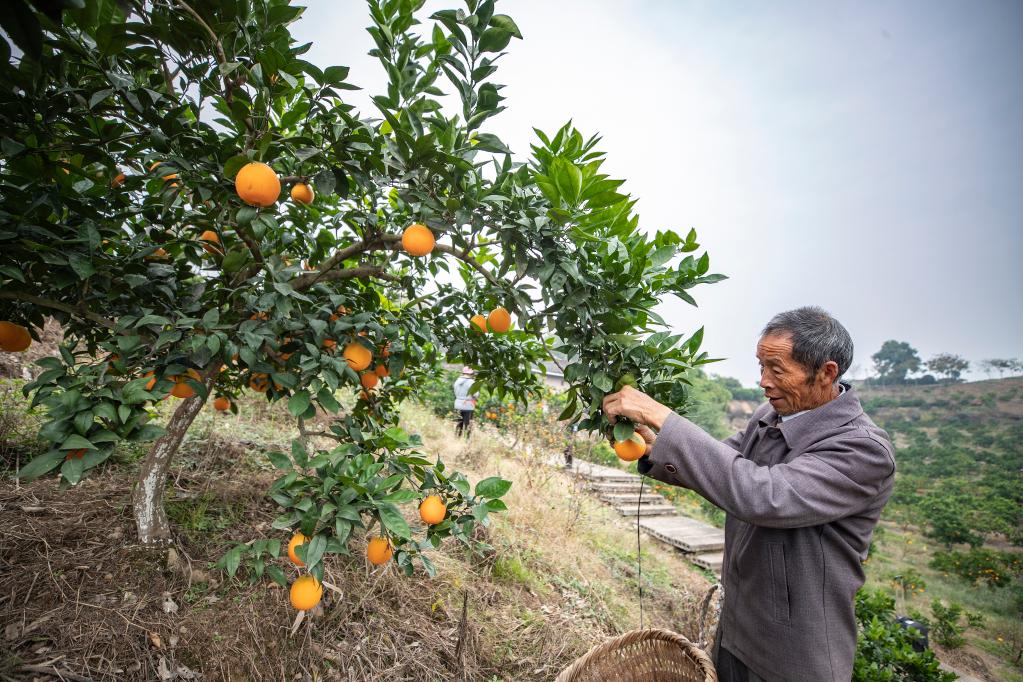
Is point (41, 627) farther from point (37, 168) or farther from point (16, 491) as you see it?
point (37, 168)

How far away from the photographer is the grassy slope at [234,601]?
1617 mm

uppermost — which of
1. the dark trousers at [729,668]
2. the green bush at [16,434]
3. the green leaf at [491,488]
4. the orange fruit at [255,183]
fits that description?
the orange fruit at [255,183]

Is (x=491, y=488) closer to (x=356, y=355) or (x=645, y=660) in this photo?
(x=356, y=355)

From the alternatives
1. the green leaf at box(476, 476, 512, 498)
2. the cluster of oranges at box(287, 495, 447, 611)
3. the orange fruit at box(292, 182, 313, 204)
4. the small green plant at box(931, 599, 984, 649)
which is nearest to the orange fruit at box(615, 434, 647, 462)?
the green leaf at box(476, 476, 512, 498)

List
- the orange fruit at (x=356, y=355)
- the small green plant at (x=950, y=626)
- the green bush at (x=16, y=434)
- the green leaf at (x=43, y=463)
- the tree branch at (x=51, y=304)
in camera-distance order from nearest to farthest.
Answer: the green leaf at (x=43, y=463)
the tree branch at (x=51, y=304)
the orange fruit at (x=356, y=355)
the green bush at (x=16, y=434)
the small green plant at (x=950, y=626)

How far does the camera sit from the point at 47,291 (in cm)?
136

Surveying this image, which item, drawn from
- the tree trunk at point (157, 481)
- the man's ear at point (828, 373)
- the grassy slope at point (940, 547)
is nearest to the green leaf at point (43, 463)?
the tree trunk at point (157, 481)

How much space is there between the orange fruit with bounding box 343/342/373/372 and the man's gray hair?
1.30m

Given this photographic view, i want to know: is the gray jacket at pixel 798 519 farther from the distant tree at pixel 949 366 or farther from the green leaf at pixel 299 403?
the distant tree at pixel 949 366

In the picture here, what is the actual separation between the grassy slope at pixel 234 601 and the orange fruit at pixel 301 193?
1.66 meters

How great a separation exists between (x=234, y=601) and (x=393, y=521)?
1284 millimetres

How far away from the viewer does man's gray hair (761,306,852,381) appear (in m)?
1.32

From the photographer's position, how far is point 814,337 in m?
1.31

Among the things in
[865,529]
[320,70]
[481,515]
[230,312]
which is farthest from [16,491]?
[865,529]
